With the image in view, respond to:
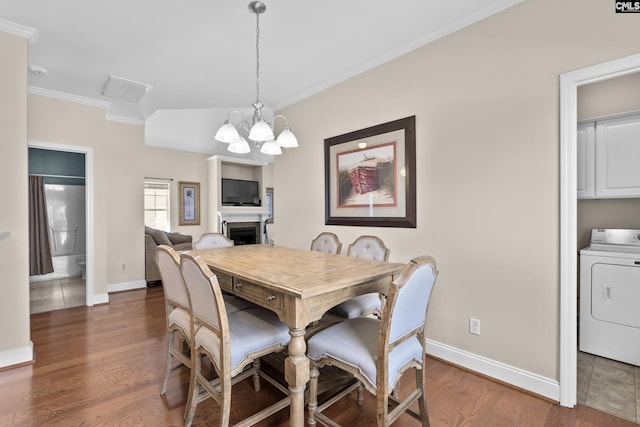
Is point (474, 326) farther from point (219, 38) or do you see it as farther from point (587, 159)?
point (219, 38)

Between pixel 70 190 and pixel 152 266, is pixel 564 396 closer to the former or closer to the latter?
pixel 152 266

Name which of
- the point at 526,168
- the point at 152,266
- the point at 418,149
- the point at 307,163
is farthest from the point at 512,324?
the point at 152,266

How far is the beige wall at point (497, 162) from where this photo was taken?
1927 mm

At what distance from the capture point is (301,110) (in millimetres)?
3797

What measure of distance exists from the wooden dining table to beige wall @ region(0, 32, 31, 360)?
1.71m

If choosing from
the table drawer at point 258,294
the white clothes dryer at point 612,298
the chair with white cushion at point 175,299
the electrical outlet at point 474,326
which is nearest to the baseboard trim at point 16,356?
the chair with white cushion at point 175,299

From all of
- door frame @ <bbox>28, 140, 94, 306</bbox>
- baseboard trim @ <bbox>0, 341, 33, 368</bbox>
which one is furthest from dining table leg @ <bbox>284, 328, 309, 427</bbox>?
door frame @ <bbox>28, 140, 94, 306</bbox>

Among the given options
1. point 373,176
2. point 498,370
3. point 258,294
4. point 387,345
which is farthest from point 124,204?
point 498,370

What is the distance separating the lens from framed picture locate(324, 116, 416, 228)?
8.87 ft

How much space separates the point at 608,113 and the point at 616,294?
1.52 m

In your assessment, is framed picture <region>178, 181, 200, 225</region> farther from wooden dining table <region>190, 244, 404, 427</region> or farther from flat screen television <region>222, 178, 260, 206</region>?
wooden dining table <region>190, 244, 404, 427</region>

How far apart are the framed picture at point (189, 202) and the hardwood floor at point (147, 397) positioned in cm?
430

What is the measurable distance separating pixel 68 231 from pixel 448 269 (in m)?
6.26

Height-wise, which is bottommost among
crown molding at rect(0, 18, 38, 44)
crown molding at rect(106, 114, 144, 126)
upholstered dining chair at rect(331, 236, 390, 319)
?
upholstered dining chair at rect(331, 236, 390, 319)
